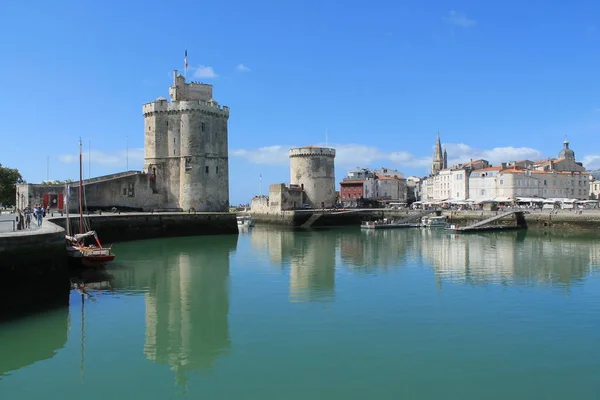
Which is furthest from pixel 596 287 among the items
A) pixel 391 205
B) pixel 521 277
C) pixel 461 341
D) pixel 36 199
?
pixel 391 205

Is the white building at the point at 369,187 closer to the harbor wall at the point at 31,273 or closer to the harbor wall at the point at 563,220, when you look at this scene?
the harbor wall at the point at 563,220

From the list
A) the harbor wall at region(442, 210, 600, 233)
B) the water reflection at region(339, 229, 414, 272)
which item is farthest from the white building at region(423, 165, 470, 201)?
the water reflection at region(339, 229, 414, 272)

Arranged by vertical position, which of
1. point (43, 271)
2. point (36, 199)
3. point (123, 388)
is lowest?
point (123, 388)

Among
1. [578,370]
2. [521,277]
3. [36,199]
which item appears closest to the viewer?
[578,370]

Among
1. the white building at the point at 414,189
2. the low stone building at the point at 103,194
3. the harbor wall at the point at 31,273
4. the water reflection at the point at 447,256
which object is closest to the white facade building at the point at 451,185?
the white building at the point at 414,189

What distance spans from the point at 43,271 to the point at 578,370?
1352cm

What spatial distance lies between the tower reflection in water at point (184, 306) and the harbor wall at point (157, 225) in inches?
199

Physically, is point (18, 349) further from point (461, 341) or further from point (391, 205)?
point (391, 205)

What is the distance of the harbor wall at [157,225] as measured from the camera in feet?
105

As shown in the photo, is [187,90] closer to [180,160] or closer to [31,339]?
[180,160]

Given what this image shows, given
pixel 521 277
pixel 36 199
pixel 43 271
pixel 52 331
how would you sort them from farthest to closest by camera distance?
pixel 36 199 → pixel 521 277 → pixel 43 271 → pixel 52 331

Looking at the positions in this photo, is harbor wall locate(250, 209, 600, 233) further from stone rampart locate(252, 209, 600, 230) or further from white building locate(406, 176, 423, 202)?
white building locate(406, 176, 423, 202)

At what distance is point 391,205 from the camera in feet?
251

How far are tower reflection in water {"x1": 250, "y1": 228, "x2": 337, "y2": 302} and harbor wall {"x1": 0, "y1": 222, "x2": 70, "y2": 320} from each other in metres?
7.08
